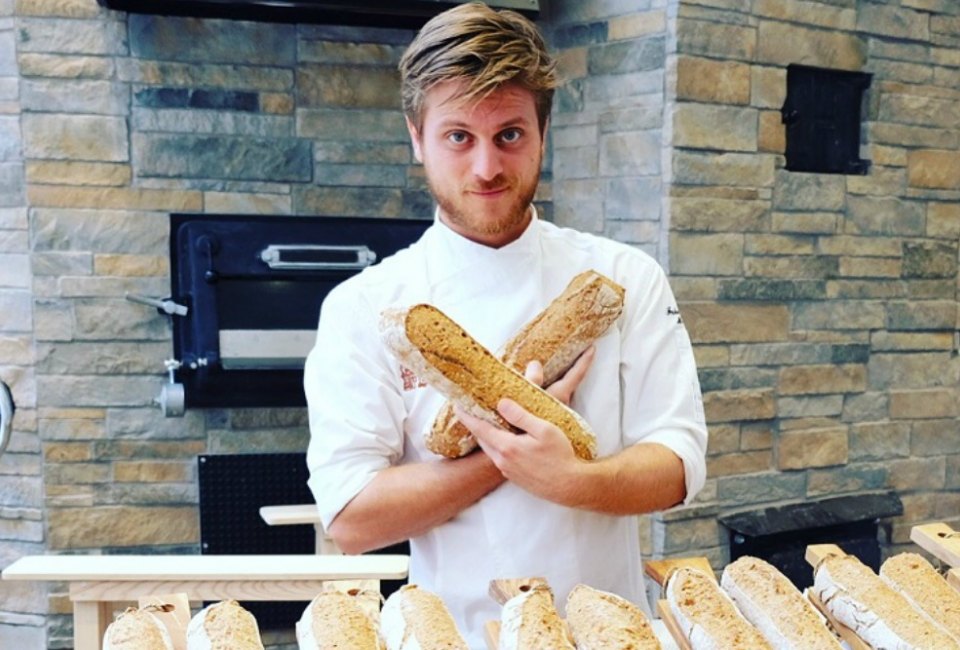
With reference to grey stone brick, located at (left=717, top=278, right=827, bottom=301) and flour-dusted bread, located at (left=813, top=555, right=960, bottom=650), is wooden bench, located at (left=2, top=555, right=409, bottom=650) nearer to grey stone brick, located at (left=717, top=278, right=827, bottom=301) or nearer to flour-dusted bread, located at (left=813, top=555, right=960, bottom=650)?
flour-dusted bread, located at (left=813, top=555, right=960, bottom=650)

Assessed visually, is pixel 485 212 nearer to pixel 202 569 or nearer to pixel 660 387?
pixel 660 387

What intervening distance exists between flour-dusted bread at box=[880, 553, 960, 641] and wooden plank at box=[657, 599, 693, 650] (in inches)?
10.2

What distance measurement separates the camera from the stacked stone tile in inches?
87.7

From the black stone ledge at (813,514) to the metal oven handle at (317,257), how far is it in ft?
4.11

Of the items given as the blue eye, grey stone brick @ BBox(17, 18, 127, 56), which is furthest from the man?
grey stone brick @ BBox(17, 18, 127, 56)

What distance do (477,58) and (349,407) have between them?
0.48 metres

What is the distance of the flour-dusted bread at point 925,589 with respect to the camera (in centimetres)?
88

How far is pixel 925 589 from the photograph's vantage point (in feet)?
3.08

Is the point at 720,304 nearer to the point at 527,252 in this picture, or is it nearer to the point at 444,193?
the point at 527,252

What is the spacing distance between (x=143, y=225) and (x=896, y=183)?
2180 millimetres

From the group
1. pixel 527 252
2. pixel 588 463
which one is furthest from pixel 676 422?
pixel 527 252

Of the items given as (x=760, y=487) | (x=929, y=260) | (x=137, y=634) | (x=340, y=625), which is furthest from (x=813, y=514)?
(x=137, y=634)

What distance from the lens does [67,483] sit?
2.28 m

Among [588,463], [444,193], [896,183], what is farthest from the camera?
[896,183]
